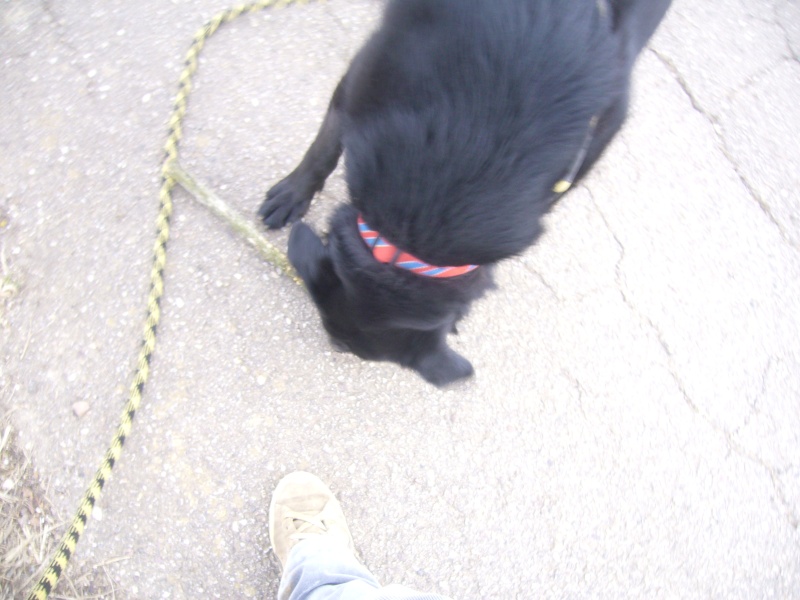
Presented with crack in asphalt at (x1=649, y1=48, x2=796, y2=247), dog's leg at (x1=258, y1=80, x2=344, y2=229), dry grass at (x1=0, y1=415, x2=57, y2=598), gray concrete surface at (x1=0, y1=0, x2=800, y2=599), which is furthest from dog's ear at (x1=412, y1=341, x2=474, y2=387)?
crack in asphalt at (x1=649, y1=48, x2=796, y2=247)

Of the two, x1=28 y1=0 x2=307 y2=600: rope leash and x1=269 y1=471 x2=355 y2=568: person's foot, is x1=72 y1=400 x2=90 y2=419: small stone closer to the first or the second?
x1=28 y1=0 x2=307 y2=600: rope leash

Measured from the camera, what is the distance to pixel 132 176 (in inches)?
87.6

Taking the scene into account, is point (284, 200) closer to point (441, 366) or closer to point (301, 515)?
point (441, 366)

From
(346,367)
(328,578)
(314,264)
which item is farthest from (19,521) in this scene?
(314,264)

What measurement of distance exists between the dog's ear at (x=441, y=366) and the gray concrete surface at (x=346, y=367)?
0.34 m

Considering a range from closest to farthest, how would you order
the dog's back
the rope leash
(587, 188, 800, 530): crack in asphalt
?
the dog's back < the rope leash < (587, 188, 800, 530): crack in asphalt

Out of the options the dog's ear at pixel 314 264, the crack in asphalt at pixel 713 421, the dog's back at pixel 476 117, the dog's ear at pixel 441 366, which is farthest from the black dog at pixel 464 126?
the crack in asphalt at pixel 713 421

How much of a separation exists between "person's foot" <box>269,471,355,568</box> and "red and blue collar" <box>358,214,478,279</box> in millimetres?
1034

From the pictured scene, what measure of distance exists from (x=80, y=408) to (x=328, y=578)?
109 centimetres

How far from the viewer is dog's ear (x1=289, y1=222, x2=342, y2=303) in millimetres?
1658

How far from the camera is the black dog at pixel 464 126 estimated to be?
3.84 ft

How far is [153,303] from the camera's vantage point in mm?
2066

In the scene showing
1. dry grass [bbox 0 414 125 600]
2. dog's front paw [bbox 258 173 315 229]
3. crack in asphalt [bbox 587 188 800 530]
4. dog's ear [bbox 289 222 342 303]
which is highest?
dog's ear [bbox 289 222 342 303]

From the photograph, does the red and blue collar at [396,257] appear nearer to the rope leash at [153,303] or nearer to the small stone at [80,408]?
the rope leash at [153,303]
